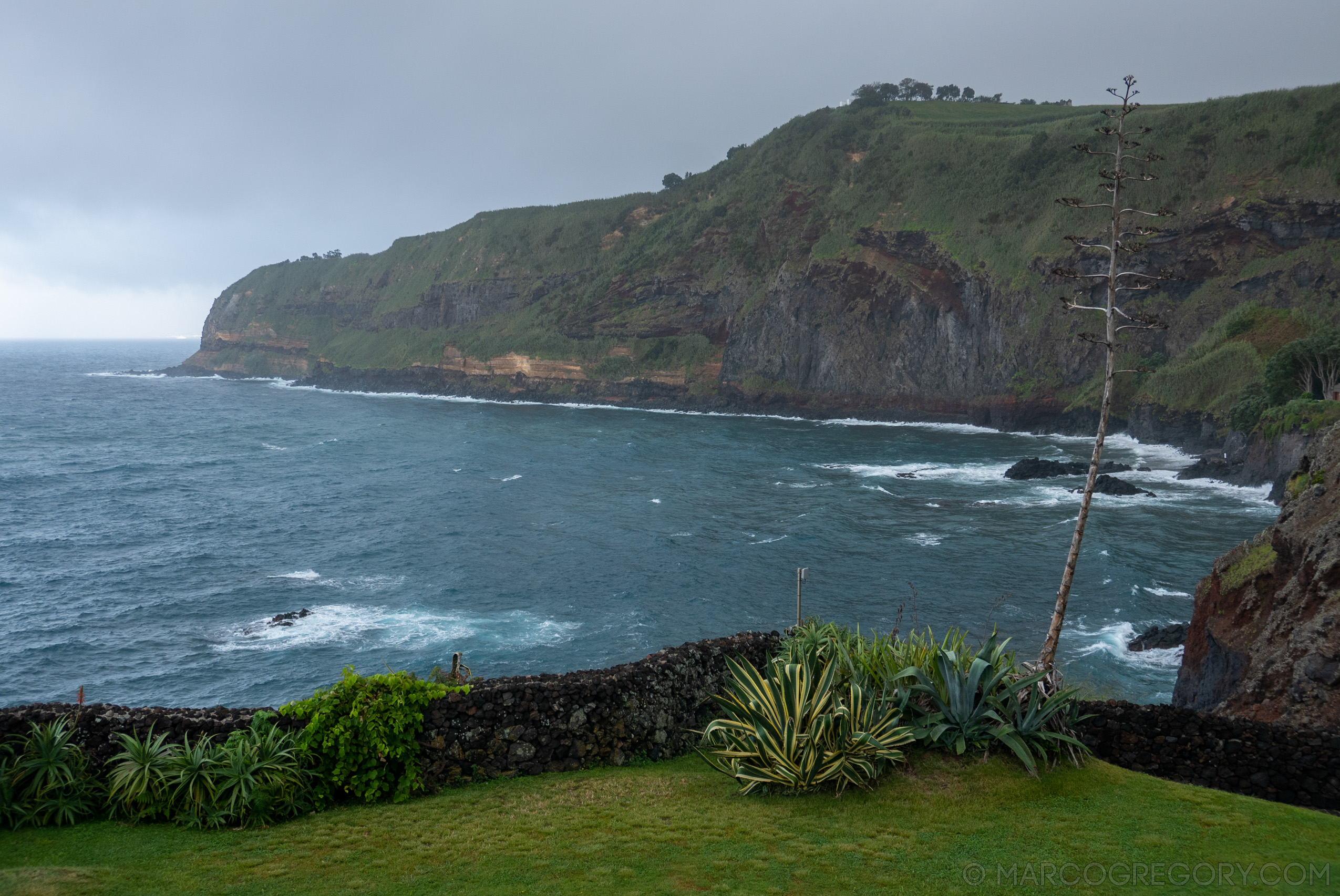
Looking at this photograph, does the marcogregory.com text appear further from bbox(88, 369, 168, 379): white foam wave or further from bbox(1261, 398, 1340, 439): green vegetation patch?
bbox(88, 369, 168, 379): white foam wave

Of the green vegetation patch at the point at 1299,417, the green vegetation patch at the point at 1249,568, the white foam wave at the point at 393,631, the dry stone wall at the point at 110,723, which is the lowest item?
the white foam wave at the point at 393,631

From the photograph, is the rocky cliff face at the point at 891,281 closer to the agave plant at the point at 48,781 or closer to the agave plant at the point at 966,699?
the agave plant at the point at 966,699

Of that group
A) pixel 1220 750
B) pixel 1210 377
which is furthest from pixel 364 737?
pixel 1210 377

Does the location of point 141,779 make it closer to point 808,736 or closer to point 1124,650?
point 808,736

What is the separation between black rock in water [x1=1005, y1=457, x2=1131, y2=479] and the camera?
5066cm

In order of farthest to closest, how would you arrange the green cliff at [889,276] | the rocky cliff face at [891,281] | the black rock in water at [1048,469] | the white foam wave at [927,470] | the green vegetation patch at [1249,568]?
the green cliff at [889,276]
the rocky cliff face at [891,281]
the white foam wave at [927,470]
the black rock in water at [1048,469]
the green vegetation patch at [1249,568]

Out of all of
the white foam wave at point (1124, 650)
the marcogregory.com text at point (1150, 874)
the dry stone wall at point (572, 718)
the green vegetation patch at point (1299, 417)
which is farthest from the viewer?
the green vegetation patch at point (1299, 417)

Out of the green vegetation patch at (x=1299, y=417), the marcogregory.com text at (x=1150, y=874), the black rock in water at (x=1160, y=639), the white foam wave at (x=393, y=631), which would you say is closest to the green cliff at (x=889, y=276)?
the green vegetation patch at (x=1299, y=417)

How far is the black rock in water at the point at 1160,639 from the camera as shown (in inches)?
996

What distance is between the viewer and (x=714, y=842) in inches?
355

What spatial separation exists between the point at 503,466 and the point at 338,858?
52.5 metres

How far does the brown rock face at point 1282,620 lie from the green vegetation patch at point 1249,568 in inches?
0.8

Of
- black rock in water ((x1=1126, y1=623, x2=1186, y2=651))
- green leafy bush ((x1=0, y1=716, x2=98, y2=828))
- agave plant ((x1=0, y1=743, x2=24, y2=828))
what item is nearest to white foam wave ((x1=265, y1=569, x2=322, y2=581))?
green leafy bush ((x1=0, y1=716, x2=98, y2=828))

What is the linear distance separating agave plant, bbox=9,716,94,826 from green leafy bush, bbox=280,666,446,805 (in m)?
2.38
